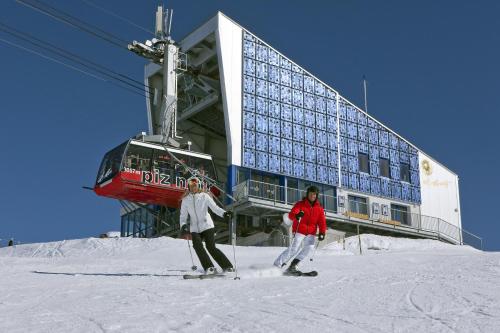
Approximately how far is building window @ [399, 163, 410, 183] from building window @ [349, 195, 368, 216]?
4.90 metres

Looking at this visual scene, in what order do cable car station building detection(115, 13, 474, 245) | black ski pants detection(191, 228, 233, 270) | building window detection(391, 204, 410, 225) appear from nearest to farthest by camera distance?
black ski pants detection(191, 228, 233, 270) < cable car station building detection(115, 13, 474, 245) < building window detection(391, 204, 410, 225)

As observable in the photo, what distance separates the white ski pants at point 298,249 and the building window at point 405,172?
3647 cm

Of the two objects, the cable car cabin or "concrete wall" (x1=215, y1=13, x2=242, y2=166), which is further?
"concrete wall" (x1=215, y1=13, x2=242, y2=166)

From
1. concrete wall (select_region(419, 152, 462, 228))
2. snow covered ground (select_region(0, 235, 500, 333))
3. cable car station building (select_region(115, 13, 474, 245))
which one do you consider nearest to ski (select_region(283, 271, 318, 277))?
snow covered ground (select_region(0, 235, 500, 333))

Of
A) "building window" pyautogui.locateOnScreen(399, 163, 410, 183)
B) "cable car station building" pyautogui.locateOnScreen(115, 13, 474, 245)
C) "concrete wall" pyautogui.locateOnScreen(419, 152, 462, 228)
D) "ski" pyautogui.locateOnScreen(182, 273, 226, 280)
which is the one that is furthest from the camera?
"concrete wall" pyautogui.locateOnScreen(419, 152, 462, 228)

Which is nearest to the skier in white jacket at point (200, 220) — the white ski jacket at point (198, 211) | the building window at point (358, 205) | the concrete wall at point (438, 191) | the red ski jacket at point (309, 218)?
the white ski jacket at point (198, 211)

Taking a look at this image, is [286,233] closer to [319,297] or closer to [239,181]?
[239,181]

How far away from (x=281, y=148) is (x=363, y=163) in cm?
795

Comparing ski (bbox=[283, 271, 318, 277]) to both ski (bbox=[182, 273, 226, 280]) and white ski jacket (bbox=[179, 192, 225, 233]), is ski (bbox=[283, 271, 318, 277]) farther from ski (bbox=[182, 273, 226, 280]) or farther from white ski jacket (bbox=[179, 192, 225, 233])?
white ski jacket (bbox=[179, 192, 225, 233])

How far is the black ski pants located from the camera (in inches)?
376

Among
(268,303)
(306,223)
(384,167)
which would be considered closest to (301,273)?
(306,223)

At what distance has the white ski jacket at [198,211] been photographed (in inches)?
386

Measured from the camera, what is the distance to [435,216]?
46.1 m

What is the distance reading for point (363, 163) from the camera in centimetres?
4294
